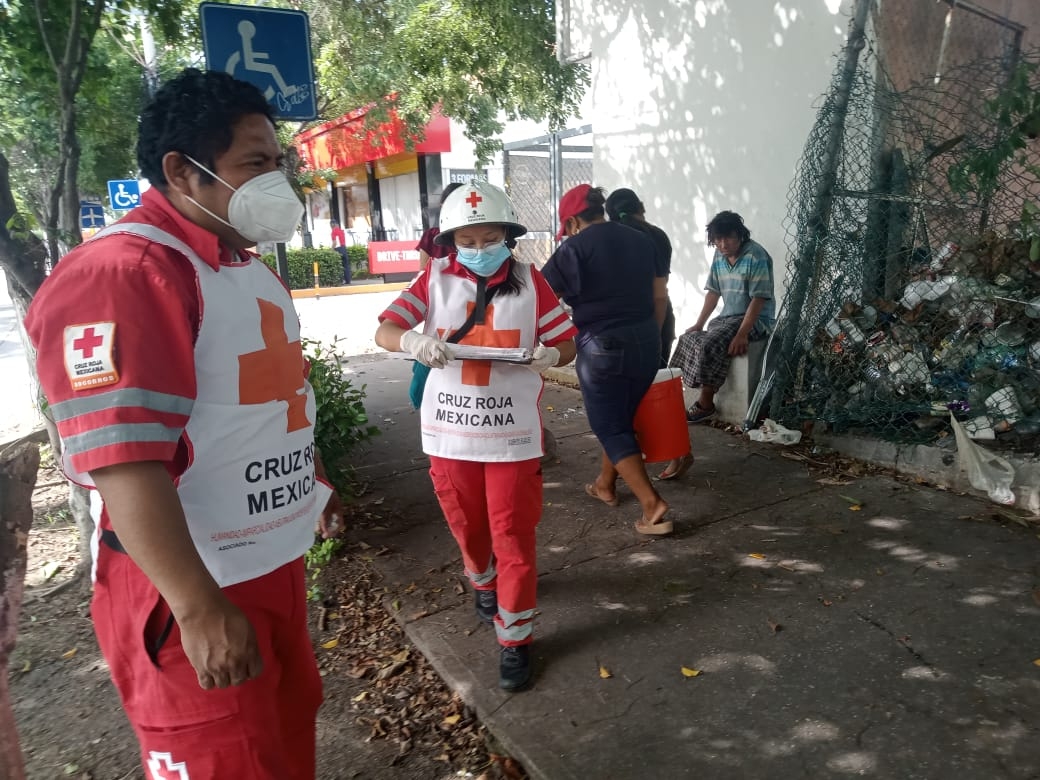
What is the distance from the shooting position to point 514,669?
2.67 metres

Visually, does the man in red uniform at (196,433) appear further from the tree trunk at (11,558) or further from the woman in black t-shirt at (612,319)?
the woman in black t-shirt at (612,319)

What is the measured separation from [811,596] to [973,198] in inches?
107

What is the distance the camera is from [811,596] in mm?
3189

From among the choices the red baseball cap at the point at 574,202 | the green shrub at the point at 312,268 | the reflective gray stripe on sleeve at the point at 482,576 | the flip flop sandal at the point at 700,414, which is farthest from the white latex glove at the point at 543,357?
the green shrub at the point at 312,268

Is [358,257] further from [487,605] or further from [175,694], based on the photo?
[175,694]

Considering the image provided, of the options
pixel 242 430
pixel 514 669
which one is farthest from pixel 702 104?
pixel 242 430

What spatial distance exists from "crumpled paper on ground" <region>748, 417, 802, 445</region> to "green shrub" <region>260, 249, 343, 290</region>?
1632cm

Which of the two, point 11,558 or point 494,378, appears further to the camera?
point 494,378

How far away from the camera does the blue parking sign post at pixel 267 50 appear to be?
343 centimetres

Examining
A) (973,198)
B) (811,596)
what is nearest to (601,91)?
(973,198)

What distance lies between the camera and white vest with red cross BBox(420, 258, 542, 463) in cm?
267

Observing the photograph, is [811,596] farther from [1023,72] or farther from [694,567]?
[1023,72]

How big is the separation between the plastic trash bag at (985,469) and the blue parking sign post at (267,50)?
390 centimetres

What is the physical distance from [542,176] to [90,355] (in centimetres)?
996
